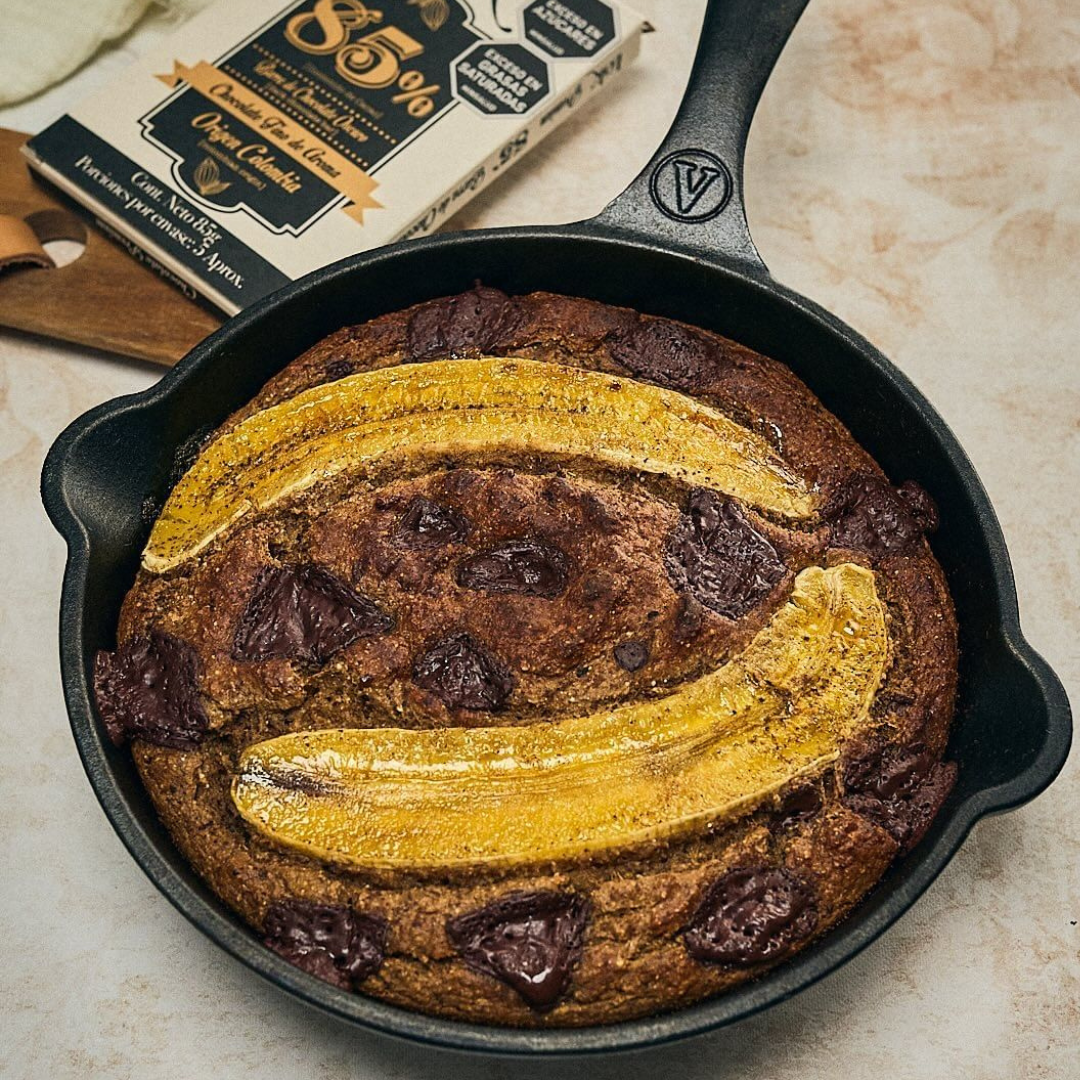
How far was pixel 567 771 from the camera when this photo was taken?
2.39 metres

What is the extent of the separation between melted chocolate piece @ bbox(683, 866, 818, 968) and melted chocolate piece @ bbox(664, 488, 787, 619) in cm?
50

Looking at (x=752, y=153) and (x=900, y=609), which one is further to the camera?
(x=752, y=153)

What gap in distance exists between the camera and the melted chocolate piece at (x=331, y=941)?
2379 mm

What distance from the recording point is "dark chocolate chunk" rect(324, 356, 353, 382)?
115 inches

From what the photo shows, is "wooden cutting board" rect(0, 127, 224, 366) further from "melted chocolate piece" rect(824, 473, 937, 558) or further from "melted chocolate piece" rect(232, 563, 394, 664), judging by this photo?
"melted chocolate piece" rect(824, 473, 937, 558)

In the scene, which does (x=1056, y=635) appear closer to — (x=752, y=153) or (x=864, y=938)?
(x=864, y=938)

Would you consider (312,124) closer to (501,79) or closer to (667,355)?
(501,79)

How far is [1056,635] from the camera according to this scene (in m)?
3.29

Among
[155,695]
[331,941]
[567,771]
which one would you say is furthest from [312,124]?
[331,941]

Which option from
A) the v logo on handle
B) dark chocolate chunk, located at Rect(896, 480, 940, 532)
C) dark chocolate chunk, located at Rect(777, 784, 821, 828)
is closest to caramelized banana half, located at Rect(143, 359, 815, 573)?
dark chocolate chunk, located at Rect(896, 480, 940, 532)

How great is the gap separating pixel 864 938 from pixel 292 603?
3.90 feet

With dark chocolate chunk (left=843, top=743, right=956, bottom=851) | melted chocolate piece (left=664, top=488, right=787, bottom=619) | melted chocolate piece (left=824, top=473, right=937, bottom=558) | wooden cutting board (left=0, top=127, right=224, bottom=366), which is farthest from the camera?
wooden cutting board (left=0, top=127, right=224, bottom=366)

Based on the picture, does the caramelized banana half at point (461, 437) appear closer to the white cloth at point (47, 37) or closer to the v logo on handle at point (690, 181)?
the v logo on handle at point (690, 181)

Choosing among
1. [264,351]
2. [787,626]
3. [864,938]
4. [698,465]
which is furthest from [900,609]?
[264,351]
